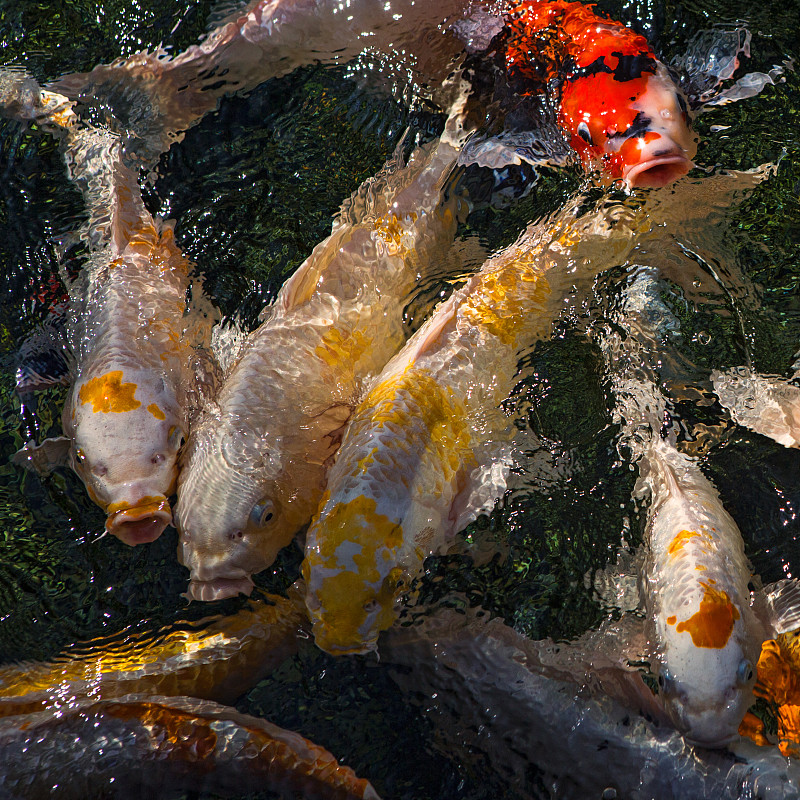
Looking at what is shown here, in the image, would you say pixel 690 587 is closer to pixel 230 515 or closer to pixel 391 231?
pixel 230 515

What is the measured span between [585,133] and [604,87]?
0.76 ft

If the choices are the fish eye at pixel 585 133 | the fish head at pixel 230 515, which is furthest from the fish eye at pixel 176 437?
the fish eye at pixel 585 133

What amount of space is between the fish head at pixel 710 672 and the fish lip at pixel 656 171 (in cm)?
193

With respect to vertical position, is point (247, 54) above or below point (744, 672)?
above

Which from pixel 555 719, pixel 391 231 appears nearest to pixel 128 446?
pixel 391 231

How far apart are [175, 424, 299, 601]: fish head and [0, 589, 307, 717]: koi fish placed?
15cm

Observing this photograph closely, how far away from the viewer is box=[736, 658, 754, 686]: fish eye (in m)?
2.54

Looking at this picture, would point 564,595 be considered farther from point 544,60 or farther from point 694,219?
point 544,60

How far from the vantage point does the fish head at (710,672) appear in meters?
2.53

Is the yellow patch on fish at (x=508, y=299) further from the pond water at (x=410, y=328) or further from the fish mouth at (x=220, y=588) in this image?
the fish mouth at (x=220, y=588)

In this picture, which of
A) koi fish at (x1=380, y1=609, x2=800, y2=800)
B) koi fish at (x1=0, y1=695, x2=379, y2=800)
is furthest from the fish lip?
koi fish at (x1=0, y1=695, x2=379, y2=800)

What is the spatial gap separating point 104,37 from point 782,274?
4.33 meters

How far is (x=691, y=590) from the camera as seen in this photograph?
2.65 meters

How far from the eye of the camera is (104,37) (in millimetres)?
4996
